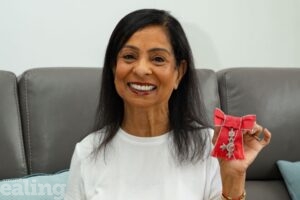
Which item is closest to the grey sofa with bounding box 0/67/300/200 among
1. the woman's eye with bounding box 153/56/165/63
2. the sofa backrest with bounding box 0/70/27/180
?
the sofa backrest with bounding box 0/70/27/180

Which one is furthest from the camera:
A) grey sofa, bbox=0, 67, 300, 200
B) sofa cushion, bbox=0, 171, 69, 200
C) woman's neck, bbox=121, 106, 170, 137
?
grey sofa, bbox=0, 67, 300, 200

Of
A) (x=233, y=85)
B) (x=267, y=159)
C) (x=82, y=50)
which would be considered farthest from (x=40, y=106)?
(x=267, y=159)

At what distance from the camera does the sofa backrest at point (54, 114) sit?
5.31 feet

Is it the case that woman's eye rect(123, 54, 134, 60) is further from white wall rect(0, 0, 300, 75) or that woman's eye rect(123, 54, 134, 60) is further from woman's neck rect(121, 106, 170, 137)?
white wall rect(0, 0, 300, 75)

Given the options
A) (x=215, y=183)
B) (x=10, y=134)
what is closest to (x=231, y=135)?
(x=215, y=183)

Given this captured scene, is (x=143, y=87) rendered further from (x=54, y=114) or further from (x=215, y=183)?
(x=54, y=114)

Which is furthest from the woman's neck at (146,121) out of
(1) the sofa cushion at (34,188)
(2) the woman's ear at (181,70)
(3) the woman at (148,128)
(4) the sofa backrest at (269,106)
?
(4) the sofa backrest at (269,106)

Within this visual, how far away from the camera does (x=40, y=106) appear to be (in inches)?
64.2

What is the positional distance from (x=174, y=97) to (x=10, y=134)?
0.67 m

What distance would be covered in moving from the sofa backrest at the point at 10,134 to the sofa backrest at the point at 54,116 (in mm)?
26

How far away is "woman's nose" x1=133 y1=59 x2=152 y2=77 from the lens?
1188mm

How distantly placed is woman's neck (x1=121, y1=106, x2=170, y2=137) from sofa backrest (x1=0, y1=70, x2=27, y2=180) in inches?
19.9

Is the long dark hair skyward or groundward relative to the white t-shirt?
skyward

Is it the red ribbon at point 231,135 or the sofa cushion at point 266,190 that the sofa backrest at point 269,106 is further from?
the red ribbon at point 231,135
